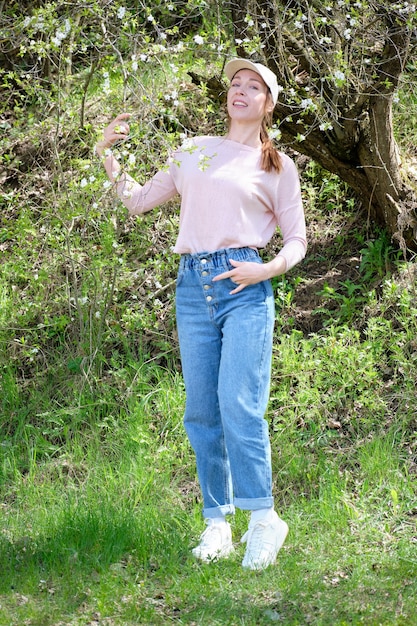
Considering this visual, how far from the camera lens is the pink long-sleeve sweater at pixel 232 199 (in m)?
4.13

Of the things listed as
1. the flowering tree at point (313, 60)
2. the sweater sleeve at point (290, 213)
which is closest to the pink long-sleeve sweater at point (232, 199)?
the sweater sleeve at point (290, 213)

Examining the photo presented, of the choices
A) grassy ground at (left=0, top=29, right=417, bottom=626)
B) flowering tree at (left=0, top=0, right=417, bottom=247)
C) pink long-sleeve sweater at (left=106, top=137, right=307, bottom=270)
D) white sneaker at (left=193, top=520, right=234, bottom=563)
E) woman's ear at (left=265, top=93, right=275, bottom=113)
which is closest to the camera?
grassy ground at (left=0, top=29, right=417, bottom=626)

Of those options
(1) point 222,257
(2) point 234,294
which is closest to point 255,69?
(1) point 222,257

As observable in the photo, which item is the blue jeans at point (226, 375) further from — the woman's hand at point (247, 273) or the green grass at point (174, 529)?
the green grass at point (174, 529)

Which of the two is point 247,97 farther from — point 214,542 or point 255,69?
point 214,542

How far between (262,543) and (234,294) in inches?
41.9

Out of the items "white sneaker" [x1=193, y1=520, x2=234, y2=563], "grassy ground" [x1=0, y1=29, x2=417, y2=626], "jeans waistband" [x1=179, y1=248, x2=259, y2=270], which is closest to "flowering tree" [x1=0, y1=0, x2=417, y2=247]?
"grassy ground" [x1=0, y1=29, x2=417, y2=626]

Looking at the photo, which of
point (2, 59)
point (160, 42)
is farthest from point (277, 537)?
point (2, 59)

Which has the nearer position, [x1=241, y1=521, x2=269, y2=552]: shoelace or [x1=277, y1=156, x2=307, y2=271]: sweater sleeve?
[x1=241, y1=521, x2=269, y2=552]: shoelace

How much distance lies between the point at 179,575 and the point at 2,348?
2631 mm

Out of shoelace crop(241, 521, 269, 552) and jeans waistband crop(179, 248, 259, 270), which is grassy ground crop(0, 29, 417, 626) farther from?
jeans waistband crop(179, 248, 259, 270)

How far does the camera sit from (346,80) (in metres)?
5.54

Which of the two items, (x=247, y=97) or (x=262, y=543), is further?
(x=247, y=97)

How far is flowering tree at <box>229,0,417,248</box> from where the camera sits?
5.25 m
